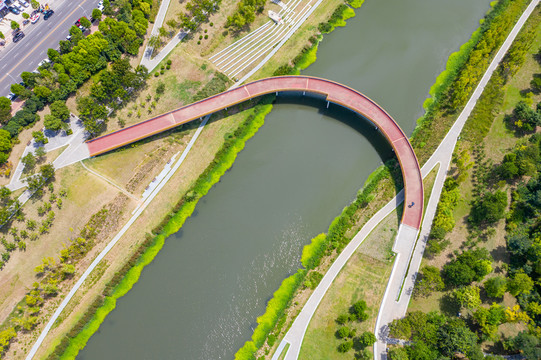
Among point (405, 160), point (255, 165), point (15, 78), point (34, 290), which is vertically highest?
point (405, 160)

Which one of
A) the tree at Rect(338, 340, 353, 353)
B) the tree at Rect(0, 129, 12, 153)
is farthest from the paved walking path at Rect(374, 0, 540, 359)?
the tree at Rect(0, 129, 12, 153)

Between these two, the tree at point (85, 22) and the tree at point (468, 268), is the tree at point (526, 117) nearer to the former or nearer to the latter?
the tree at point (468, 268)

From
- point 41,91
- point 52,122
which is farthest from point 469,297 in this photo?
point 41,91

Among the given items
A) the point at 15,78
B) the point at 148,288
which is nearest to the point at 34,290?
the point at 148,288

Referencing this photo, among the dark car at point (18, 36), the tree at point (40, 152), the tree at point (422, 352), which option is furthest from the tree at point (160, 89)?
the tree at point (422, 352)

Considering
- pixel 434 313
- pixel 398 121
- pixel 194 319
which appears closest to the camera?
pixel 434 313

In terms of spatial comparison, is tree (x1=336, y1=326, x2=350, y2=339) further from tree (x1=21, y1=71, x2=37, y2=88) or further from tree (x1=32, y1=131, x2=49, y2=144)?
tree (x1=21, y1=71, x2=37, y2=88)

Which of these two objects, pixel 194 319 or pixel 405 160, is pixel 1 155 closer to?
pixel 194 319
